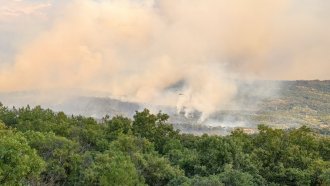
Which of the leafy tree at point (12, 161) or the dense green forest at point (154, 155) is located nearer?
the leafy tree at point (12, 161)

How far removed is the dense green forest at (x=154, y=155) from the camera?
160 ft

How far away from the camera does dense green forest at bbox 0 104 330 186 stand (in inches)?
1918

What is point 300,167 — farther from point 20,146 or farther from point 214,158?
point 20,146

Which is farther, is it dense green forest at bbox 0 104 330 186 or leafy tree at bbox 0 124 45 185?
dense green forest at bbox 0 104 330 186

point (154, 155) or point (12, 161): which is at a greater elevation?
point (12, 161)

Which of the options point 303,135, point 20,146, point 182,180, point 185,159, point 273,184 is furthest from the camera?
point 303,135

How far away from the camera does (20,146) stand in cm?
3281

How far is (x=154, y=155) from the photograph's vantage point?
63312 mm

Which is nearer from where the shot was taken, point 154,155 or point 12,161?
point 12,161

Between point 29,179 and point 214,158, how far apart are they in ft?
79.6

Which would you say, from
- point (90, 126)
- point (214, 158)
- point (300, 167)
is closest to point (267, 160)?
point (300, 167)

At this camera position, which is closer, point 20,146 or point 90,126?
point 20,146

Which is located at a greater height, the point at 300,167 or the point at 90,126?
the point at 90,126

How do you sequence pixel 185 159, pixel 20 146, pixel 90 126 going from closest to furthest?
pixel 20 146, pixel 185 159, pixel 90 126
